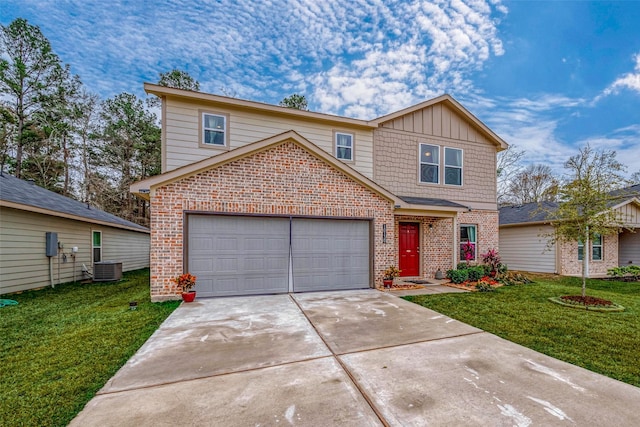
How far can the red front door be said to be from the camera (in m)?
10.2

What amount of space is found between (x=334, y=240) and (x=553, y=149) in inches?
902

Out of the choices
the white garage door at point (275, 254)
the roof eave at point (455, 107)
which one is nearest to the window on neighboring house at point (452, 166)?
the roof eave at point (455, 107)

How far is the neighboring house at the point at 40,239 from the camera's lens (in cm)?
795

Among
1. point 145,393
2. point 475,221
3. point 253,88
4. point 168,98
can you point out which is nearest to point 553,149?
point 475,221

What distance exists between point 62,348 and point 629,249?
72.2 feet

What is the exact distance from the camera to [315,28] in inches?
448

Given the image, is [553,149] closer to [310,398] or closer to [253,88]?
[253,88]

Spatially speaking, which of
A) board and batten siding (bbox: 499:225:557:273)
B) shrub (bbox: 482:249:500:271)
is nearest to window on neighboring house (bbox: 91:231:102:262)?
shrub (bbox: 482:249:500:271)

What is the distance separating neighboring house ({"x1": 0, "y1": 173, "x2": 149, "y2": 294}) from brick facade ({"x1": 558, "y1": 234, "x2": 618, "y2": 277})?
19168mm

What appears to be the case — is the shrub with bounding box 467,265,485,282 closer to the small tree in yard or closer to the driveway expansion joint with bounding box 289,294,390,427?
the small tree in yard

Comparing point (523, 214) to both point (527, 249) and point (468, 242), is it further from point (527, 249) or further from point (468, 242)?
point (468, 242)

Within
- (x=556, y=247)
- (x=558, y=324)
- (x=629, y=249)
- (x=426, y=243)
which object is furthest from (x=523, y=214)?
(x=558, y=324)

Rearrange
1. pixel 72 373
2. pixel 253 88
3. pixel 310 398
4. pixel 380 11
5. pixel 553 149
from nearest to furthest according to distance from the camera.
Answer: pixel 310 398 < pixel 72 373 < pixel 380 11 < pixel 253 88 < pixel 553 149

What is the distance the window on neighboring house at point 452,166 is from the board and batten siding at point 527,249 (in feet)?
15.0
